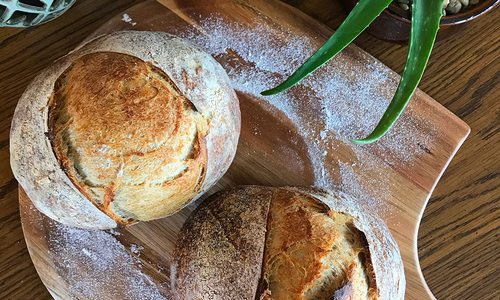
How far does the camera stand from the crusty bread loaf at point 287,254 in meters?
1.08

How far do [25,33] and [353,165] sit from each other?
29.3 inches

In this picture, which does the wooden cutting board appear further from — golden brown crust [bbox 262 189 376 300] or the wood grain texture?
golden brown crust [bbox 262 189 376 300]

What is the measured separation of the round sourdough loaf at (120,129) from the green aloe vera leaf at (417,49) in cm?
33

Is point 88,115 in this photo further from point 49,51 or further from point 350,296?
point 350,296

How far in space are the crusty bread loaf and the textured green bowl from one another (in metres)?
0.49

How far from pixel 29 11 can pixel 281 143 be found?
0.56 m

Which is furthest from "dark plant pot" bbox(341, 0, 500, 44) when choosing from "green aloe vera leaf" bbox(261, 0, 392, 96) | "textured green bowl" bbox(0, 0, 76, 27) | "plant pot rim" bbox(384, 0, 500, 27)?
"textured green bowl" bbox(0, 0, 76, 27)

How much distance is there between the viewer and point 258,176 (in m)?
1.38

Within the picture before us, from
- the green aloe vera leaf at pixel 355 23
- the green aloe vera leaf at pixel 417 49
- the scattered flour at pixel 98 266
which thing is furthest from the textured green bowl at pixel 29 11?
the green aloe vera leaf at pixel 417 49

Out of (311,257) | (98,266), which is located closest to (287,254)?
(311,257)

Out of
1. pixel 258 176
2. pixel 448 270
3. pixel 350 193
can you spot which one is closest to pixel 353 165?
pixel 350 193

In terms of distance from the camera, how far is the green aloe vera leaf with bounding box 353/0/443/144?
35.9 inches

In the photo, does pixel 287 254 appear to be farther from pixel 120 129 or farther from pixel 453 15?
pixel 453 15

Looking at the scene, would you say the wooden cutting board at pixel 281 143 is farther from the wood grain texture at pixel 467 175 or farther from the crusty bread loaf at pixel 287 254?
the crusty bread loaf at pixel 287 254
